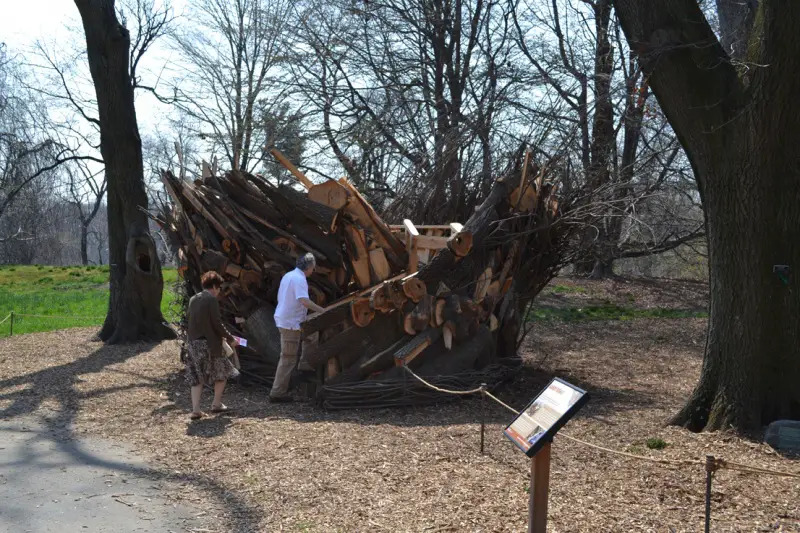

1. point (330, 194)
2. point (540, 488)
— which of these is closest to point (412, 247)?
point (330, 194)

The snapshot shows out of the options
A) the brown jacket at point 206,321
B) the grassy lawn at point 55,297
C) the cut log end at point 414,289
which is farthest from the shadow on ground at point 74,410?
the grassy lawn at point 55,297

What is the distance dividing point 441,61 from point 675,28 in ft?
39.6

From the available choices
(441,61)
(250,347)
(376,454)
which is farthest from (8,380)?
(441,61)

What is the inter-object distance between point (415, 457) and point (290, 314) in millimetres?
2624

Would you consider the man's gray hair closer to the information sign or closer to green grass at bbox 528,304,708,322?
the information sign

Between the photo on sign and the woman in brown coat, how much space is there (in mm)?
4002

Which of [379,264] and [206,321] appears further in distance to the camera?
[379,264]

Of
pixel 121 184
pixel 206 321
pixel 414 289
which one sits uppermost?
pixel 121 184

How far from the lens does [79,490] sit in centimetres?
A: 505

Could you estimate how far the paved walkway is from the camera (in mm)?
4441

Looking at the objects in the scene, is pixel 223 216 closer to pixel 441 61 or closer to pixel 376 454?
pixel 376 454

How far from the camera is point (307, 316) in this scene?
7.69 metres

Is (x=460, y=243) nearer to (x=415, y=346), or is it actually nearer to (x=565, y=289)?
(x=415, y=346)

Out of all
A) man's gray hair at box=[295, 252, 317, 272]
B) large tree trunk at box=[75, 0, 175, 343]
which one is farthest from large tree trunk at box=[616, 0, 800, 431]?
large tree trunk at box=[75, 0, 175, 343]
